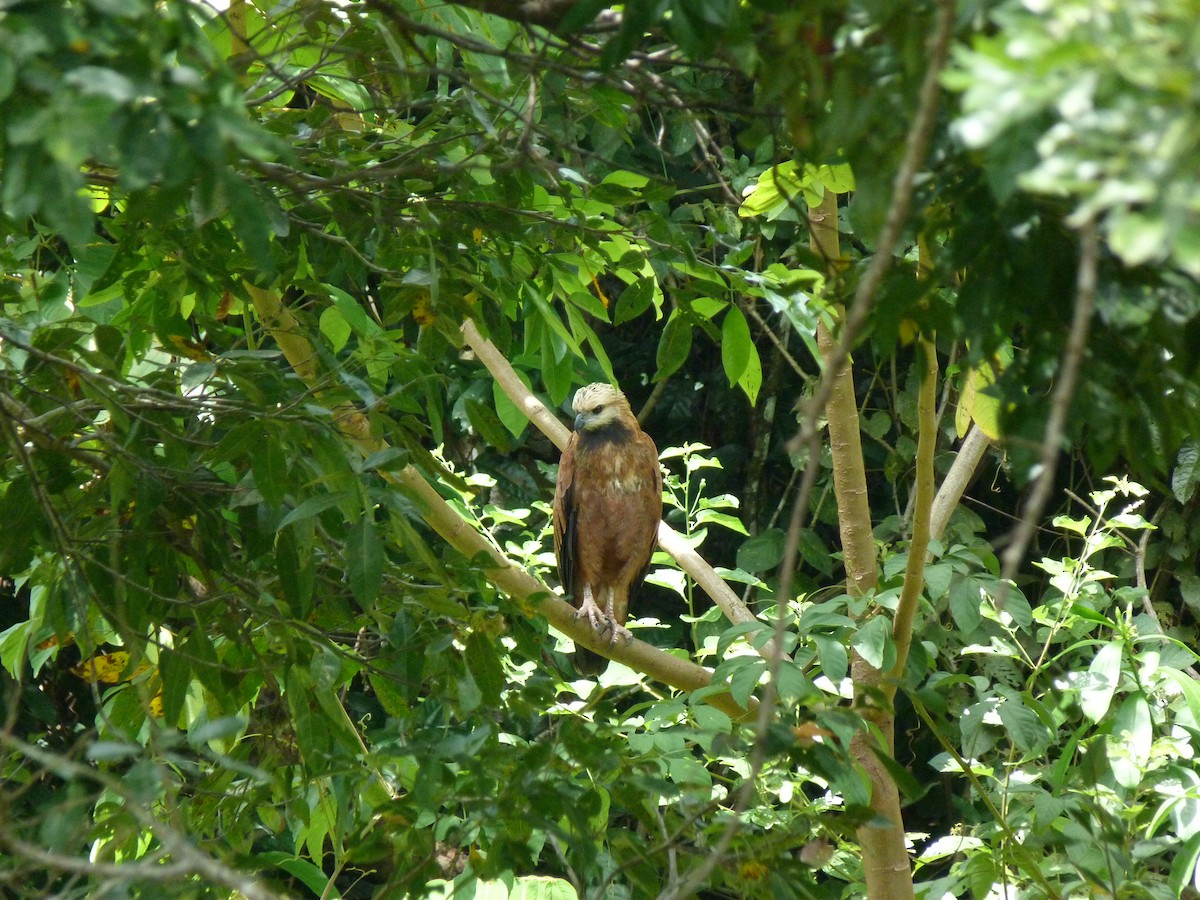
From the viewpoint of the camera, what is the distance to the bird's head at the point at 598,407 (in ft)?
14.6

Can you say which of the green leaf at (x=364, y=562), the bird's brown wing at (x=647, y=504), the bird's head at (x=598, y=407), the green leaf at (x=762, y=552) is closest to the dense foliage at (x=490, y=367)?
the green leaf at (x=364, y=562)

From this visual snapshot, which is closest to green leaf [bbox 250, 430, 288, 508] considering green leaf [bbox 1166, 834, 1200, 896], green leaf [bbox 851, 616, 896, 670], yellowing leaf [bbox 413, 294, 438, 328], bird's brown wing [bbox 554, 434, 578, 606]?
yellowing leaf [bbox 413, 294, 438, 328]

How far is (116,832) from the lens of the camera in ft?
4.94

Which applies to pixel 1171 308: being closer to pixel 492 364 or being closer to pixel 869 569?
pixel 869 569

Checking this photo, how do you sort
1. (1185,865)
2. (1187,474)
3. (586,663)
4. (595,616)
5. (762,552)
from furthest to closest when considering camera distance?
(586,663), (762,552), (595,616), (1187,474), (1185,865)

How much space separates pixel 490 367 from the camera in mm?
3031

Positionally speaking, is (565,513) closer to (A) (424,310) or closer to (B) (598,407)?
(B) (598,407)

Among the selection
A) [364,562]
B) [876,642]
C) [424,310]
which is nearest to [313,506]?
[364,562]

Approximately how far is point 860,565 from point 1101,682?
0.58 meters

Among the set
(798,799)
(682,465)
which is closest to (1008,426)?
(798,799)

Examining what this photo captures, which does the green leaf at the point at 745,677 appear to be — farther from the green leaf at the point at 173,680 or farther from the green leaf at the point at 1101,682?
the green leaf at the point at 173,680

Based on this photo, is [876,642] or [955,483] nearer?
[876,642]

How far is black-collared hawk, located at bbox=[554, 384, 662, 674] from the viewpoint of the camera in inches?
174

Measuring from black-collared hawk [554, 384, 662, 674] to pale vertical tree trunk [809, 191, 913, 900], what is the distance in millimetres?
1595
